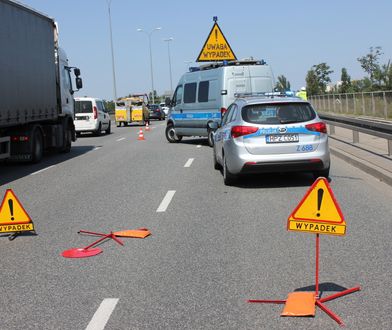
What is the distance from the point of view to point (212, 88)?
59.2ft

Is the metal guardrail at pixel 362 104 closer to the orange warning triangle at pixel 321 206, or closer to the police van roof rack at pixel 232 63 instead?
the police van roof rack at pixel 232 63

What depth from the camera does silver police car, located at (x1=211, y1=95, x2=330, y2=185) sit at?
10148 mm

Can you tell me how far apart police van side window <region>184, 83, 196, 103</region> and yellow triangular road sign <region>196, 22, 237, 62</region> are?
6.02 metres

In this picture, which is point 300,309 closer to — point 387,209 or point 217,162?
point 387,209

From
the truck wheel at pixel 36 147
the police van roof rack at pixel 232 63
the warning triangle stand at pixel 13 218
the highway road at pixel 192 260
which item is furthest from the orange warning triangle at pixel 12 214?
the police van roof rack at pixel 232 63

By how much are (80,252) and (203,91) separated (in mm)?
12947

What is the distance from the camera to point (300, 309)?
4.29 metres

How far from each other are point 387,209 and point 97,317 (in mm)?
5013

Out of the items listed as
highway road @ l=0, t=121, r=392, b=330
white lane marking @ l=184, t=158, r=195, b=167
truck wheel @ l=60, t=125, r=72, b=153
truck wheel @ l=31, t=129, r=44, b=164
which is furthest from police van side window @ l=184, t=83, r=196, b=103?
highway road @ l=0, t=121, r=392, b=330

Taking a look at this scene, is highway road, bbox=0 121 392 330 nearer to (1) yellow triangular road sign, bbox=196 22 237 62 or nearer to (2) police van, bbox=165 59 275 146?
(2) police van, bbox=165 59 275 146

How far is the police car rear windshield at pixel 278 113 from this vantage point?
10312mm

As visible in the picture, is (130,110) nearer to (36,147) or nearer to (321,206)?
(36,147)

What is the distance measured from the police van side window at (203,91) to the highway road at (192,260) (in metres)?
7.68

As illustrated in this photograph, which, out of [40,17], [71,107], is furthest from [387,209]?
[71,107]
